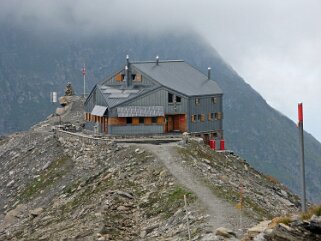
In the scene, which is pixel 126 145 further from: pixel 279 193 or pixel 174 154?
pixel 279 193

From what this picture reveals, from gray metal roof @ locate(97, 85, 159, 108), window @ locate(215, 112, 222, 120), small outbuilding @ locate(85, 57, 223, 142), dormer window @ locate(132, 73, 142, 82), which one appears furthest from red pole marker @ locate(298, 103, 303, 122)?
window @ locate(215, 112, 222, 120)

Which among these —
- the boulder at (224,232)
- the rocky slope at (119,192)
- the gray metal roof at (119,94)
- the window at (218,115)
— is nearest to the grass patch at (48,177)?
the rocky slope at (119,192)

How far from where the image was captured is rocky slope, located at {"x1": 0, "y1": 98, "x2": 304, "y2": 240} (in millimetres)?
45188

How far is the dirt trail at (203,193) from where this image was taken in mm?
42000

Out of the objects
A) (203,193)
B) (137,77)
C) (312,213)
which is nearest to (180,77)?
(137,77)

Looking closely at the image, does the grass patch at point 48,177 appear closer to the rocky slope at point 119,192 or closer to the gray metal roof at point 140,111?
the rocky slope at point 119,192

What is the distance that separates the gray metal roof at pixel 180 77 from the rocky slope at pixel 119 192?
931cm

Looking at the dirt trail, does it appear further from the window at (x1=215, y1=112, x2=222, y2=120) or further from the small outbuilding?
the window at (x1=215, y1=112, x2=222, y2=120)

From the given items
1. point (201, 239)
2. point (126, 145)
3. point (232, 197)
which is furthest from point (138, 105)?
point (201, 239)

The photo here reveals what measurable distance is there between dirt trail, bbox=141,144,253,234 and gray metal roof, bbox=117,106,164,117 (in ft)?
34.8

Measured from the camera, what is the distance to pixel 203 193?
160 ft

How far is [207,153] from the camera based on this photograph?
64750 millimetres

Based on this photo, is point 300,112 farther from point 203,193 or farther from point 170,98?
point 170,98

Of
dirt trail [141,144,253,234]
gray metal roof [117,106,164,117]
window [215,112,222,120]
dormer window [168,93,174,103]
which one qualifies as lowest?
dirt trail [141,144,253,234]
